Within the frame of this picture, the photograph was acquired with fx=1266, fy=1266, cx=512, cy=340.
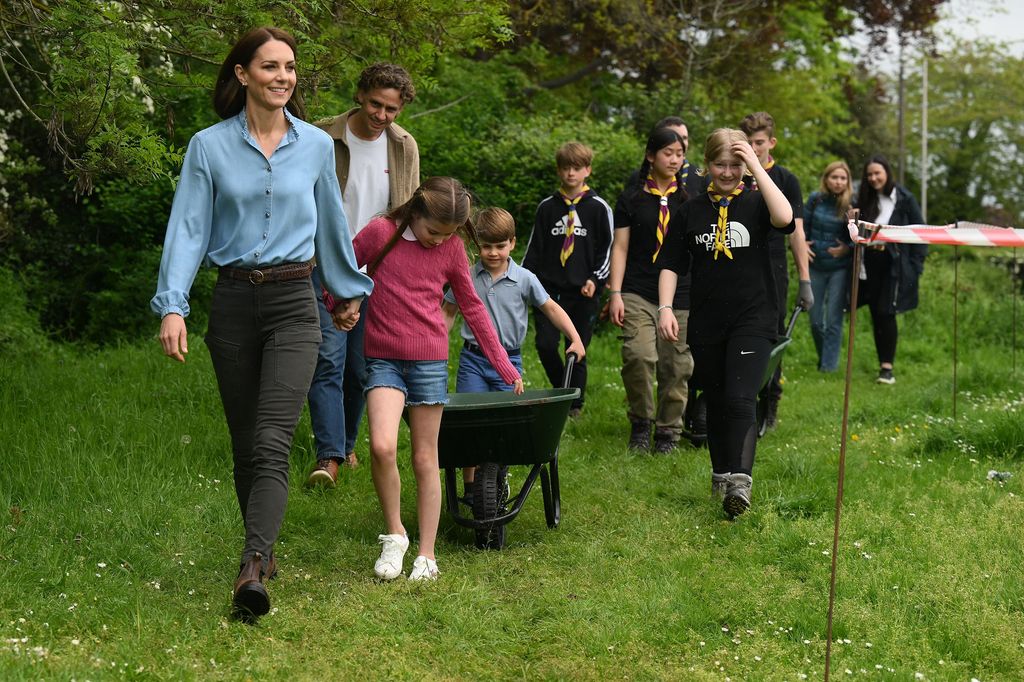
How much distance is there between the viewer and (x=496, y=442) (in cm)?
530

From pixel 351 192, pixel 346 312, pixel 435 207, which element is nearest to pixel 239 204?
pixel 346 312

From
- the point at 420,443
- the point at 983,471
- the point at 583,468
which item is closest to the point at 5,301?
the point at 583,468

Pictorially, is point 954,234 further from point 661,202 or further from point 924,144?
point 924,144

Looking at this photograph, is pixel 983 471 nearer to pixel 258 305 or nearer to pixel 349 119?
pixel 349 119

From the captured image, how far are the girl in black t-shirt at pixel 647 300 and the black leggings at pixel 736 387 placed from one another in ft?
5.49

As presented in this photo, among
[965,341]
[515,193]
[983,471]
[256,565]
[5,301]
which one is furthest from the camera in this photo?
[965,341]

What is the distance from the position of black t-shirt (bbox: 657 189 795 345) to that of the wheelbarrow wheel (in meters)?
1.23

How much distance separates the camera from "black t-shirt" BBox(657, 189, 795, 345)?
19.4 ft

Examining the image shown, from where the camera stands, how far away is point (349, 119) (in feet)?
20.9

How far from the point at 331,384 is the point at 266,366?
6.17 feet

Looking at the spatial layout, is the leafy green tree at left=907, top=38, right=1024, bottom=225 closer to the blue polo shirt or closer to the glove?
the glove

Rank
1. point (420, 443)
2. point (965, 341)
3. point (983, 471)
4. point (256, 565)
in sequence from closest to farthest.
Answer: point (256, 565) → point (420, 443) → point (983, 471) → point (965, 341)

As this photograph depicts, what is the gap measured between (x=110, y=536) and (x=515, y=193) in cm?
824

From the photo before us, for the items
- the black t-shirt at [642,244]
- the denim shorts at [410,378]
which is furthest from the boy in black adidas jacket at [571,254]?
the denim shorts at [410,378]
